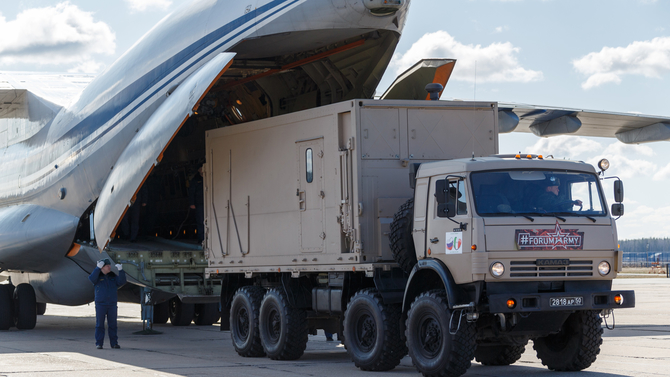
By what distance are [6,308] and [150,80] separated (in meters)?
7.33

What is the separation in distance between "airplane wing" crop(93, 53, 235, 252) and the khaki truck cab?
4.62 metres

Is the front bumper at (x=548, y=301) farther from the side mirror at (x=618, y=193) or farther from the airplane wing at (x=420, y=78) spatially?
the airplane wing at (x=420, y=78)

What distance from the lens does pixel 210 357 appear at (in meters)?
12.8

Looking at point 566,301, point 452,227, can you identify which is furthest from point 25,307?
point 566,301

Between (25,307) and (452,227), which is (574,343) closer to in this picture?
(452,227)

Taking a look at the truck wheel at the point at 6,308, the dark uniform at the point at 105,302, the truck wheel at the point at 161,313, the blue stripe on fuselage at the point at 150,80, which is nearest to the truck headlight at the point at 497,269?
the blue stripe on fuselage at the point at 150,80

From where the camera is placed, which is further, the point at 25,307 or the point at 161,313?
the point at 161,313

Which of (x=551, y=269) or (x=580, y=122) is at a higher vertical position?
(x=580, y=122)

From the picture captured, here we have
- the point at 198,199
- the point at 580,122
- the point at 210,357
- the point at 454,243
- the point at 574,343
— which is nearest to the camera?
the point at 454,243

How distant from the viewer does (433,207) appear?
9805 millimetres

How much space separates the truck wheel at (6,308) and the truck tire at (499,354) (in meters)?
12.1

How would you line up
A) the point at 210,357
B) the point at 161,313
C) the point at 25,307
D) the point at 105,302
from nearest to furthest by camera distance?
the point at 210,357
the point at 105,302
the point at 25,307
the point at 161,313

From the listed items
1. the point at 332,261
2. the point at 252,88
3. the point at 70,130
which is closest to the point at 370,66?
the point at 252,88

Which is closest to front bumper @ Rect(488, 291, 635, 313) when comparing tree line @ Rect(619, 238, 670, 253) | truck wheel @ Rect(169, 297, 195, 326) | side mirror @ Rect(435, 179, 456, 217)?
side mirror @ Rect(435, 179, 456, 217)
